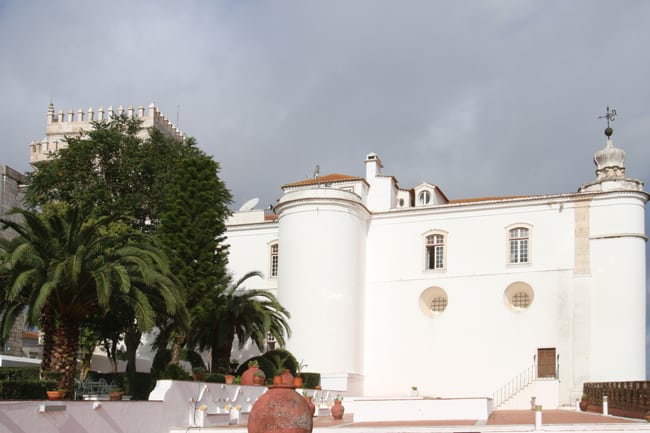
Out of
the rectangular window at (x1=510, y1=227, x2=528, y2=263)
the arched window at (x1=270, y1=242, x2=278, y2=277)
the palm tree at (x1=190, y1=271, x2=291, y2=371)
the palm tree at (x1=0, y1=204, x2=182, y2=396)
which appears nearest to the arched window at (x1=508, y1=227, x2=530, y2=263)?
the rectangular window at (x1=510, y1=227, x2=528, y2=263)

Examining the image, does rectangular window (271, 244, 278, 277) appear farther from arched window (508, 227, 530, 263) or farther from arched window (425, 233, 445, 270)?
arched window (508, 227, 530, 263)

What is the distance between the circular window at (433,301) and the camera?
37.9 metres

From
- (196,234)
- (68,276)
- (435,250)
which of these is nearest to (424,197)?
(435,250)

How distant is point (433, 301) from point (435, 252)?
2.29m

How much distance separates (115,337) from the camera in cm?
3025

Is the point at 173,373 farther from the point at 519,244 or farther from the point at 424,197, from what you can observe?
the point at 424,197

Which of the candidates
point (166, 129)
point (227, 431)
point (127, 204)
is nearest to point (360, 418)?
point (227, 431)

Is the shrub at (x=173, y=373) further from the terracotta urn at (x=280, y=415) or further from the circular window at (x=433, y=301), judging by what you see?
the circular window at (x=433, y=301)

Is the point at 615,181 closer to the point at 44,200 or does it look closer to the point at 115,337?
the point at 115,337

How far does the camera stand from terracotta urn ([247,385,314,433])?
13.7m

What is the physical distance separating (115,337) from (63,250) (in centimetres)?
1009

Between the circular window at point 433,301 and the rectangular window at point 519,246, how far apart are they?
3.57 metres

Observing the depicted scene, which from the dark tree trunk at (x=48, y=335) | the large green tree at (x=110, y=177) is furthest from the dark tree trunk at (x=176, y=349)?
the large green tree at (x=110, y=177)

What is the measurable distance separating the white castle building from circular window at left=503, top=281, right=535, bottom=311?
0.21 ft
